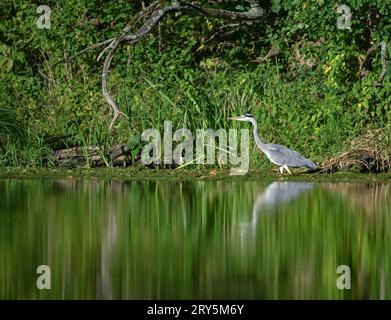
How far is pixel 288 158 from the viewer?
519 inches

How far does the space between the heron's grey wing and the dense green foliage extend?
84cm

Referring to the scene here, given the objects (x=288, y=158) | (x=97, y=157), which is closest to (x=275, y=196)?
(x=288, y=158)

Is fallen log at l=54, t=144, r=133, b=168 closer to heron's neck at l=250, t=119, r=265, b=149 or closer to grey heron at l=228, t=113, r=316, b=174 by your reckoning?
heron's neck at l=250, t=119, r=265, b=149

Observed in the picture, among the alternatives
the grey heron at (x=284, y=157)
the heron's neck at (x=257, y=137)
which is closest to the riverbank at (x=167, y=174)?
the grey heron at (x=284, y=157)

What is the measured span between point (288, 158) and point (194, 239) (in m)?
3.95

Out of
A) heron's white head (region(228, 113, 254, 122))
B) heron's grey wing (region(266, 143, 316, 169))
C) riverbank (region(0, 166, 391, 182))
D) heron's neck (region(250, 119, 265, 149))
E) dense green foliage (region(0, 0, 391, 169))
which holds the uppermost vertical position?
dense green foliage (region(0, 0, 391, 169))

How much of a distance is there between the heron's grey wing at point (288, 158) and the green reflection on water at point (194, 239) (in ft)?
1.48

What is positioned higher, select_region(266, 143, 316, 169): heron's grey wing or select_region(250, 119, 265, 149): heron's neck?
select_region(250, 119, 265, 149): heron's neck

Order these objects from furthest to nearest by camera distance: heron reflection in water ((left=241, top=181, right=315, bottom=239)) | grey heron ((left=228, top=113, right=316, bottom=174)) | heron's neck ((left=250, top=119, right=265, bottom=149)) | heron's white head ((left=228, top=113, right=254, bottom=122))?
heron's white head ((left=228, top=113, right=254, bottom=122))
heron's neck ((left=250, top=119, right=265, bottom=149))
grey heron ((left=228, top=113, right=316, bottom=174))
heron reflection in water ((left=241, top=181, right=315, bottom=239))

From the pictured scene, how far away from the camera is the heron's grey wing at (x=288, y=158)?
13.2 m

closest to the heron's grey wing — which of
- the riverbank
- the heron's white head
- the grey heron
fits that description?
the grey heron

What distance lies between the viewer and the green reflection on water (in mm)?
7723

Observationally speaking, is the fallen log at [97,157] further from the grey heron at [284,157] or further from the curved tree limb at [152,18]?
the grey heron at [284,157]

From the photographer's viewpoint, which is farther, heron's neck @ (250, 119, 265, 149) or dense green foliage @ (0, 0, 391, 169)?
dense green foliage @ (0, 0, 391, 169)
